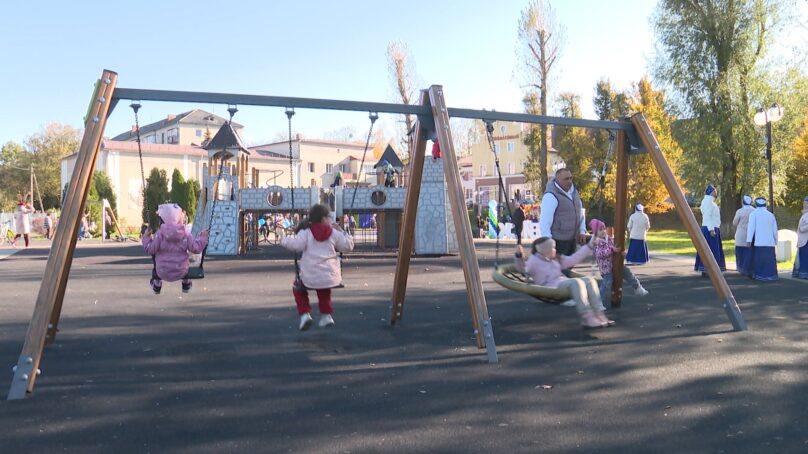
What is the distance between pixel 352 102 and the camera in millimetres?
7594

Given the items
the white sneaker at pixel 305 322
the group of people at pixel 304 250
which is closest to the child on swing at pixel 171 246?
the group of people at pixel 304 250

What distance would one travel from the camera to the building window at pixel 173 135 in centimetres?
8969

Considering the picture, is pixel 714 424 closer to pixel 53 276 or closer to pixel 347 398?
pixel 347 398

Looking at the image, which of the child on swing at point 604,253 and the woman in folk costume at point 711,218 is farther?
the woman in folk costume at point 711,218

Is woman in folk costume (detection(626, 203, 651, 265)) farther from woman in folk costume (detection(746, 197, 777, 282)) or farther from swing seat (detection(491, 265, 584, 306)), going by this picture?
swing seat (detection(491, 265, 584, 306))

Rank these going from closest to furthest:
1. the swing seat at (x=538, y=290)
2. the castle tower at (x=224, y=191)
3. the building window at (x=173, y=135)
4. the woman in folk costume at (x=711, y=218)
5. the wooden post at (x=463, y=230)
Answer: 1. the wooden post at (x=463, y=230)
2. the swing seat at (x=538, y=290)
3. the woman in folk costume at (x=711, y=218)
4. the castle tower at (x=224, y=191)
5. the building window at (x=173, y=135)

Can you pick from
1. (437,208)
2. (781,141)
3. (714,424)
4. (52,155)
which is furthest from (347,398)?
(52,155)

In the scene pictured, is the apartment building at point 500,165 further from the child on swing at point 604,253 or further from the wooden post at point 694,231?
the wooden post at point 694,231

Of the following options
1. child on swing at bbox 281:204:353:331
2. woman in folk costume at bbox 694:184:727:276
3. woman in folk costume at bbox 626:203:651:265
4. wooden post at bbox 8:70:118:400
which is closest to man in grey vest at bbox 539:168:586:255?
child on swing at bbox 281:204:353:331

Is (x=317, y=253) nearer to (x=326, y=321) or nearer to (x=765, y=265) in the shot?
(x=326, y=321)

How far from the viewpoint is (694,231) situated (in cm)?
840

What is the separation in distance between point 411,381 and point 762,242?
11.5 metres

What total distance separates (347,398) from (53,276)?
9.56 ft

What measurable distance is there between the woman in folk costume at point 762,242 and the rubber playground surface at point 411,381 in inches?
156
